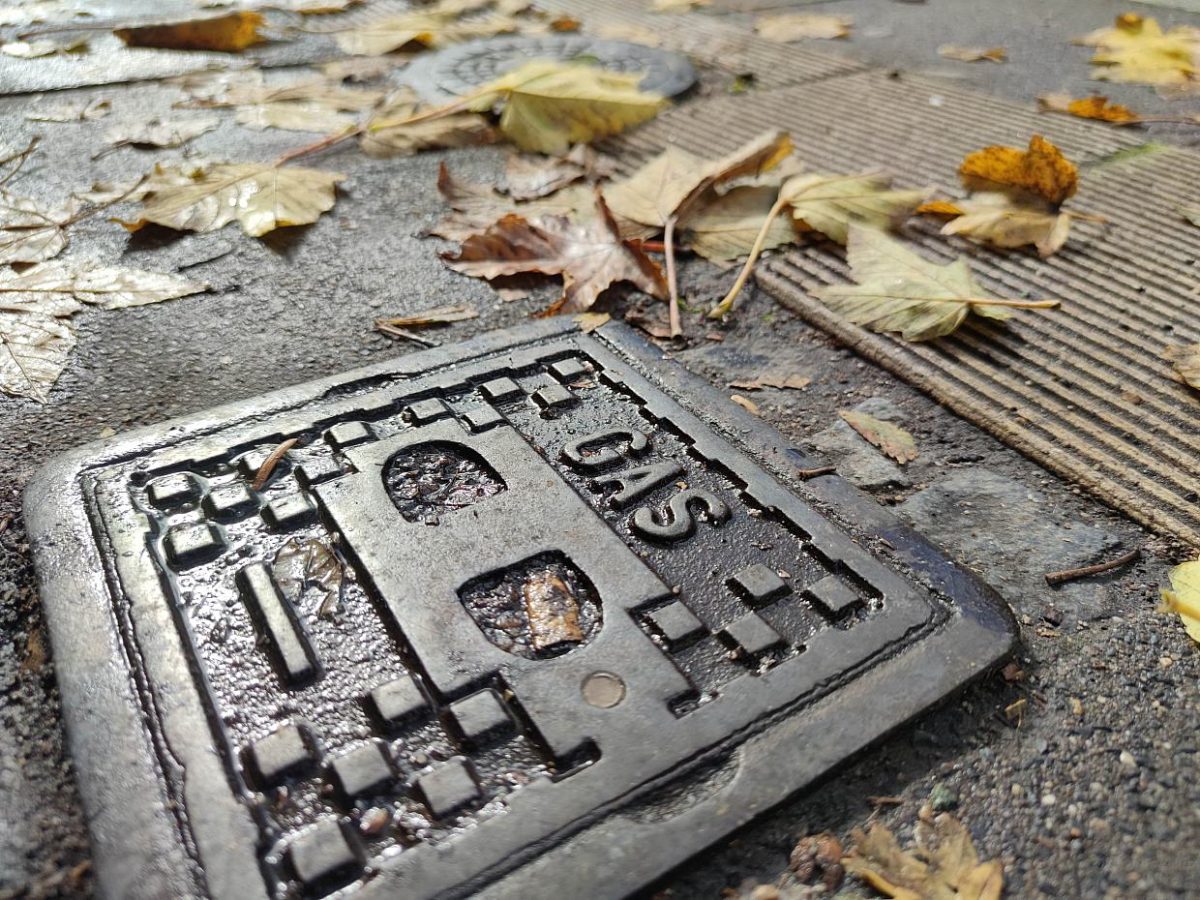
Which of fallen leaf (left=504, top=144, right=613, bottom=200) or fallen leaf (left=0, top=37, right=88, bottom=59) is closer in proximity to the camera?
fallen leaf (left=504, top=144, right=613, bottom=200)

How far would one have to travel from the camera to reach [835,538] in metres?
1.04

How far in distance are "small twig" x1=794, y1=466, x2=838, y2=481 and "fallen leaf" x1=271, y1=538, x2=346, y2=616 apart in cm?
57

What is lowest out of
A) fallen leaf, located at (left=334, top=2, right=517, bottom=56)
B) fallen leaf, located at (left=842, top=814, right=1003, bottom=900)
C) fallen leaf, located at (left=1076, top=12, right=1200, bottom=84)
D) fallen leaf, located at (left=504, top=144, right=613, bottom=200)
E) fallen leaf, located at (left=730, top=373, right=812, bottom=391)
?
fallen leaf, located at (left=842, top=814, right=1003, bottom=900)

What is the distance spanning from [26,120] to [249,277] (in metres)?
1.14

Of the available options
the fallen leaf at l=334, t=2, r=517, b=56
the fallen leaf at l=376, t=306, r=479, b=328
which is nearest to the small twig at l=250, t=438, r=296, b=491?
the fallen leaf at l=376, t=306, r=479, b=328

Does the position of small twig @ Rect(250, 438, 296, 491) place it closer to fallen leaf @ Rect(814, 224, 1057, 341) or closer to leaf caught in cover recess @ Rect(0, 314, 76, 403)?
leaf caught in cover recess @ Rect(0, 314, 76, 403)

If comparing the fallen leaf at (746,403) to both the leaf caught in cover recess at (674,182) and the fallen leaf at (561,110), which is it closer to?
the leaf caught in cover recess at (674,182)

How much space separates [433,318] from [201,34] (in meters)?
2.02

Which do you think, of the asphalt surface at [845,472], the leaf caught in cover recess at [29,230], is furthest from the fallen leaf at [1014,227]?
the leaf caught in cover recess at [29,230]

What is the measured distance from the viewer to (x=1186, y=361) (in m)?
1.33

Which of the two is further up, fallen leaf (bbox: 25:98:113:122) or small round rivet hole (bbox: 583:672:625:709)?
fallen leaf (bbox: 25:98:113:122)

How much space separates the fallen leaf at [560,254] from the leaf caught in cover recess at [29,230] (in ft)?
2.41

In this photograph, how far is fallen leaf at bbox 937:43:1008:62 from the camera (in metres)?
2.73

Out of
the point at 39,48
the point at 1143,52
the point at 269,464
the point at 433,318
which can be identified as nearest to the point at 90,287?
the point at 433,318
